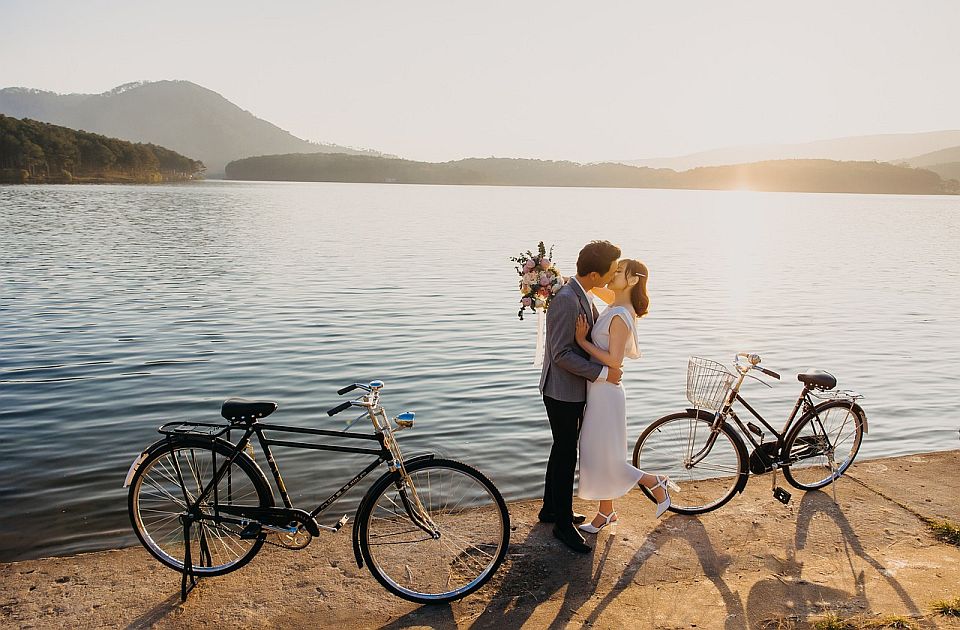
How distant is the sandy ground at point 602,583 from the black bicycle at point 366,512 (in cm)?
16

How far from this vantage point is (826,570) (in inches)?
214

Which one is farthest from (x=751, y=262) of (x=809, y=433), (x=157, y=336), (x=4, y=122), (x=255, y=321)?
(x=4, y=122)

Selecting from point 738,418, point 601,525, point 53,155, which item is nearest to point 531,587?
point 601,525

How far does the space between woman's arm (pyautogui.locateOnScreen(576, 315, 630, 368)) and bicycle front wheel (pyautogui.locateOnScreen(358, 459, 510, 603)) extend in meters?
1.25

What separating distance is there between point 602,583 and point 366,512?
5.41 feet

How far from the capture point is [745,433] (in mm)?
6699

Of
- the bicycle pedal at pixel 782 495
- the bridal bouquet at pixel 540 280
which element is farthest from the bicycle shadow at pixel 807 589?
the bridal bouquet at pixel 540 280

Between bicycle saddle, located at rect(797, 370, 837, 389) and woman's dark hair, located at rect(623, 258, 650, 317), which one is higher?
woman's dark hair, located at rect(623, 258, 650, 317)

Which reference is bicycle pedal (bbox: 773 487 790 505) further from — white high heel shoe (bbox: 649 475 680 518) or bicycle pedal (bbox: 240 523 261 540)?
bicycle pedal (bbox: 240 523 261 540)

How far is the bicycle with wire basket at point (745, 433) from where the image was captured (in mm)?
6484

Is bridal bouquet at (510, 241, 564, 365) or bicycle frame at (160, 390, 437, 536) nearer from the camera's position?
bicycle frame at (160, 390, 437, 536)

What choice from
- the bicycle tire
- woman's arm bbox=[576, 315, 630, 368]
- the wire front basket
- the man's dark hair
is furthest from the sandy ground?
the man's dark hair

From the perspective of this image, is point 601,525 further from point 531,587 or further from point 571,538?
point 531,587

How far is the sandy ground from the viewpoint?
4.79m
